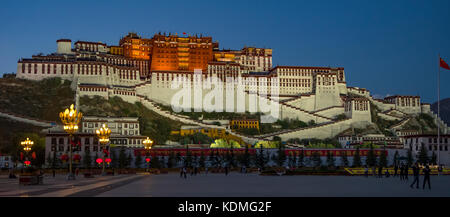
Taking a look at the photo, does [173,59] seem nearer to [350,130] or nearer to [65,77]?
[65,77]

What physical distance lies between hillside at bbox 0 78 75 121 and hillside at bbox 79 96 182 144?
17.6 ft

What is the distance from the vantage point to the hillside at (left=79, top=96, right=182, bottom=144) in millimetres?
113312

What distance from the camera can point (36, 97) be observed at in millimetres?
119688

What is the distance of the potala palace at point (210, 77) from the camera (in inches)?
4978

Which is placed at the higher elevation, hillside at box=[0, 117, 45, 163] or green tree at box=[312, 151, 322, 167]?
hillside at box=[0, 117, 45, 163]

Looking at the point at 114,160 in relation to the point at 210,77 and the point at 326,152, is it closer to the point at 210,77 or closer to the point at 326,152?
the point at 326,152

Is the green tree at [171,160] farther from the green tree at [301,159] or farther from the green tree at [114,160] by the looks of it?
the green tree at [301,159]

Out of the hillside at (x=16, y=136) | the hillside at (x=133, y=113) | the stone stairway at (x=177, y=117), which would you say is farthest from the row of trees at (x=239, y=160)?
the hillside at (x=133, y=113)

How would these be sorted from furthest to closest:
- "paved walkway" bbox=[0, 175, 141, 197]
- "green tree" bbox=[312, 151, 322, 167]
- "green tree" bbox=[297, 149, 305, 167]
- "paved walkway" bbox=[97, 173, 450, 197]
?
"green tree" bbox=[312, 151, 322, 167] < "green tree" bbox=[297, 149, 305, 167] < "paved walkway" bbox=[0, 175, 141, 197] < "paved walkway" bbox=[97, 173, 450, 197]

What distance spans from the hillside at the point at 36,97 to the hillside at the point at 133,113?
535 cm

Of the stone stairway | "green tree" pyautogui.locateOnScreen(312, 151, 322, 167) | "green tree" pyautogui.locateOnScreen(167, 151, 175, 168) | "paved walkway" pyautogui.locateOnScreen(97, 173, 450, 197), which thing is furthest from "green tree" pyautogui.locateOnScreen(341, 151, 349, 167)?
"paved walkway" pyautogui.locateOnScreen(97, 173, 450, 197)

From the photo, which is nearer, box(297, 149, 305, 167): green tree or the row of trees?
the row of trees

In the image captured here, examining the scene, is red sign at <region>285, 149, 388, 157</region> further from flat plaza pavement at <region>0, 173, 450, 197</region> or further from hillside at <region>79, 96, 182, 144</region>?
flat plaza pavement at <region>0, 173, 450, 197</region>
